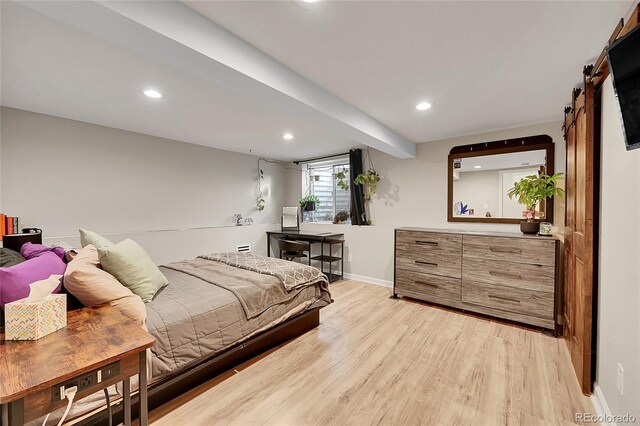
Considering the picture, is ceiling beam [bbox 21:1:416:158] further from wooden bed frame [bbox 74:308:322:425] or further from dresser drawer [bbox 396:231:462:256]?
dresser drawer [bbox 396:231:462:256]

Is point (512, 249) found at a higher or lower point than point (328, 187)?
lower

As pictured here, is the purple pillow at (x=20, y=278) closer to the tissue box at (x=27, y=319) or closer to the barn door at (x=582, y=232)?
the tissue box at (x=27, y=319)

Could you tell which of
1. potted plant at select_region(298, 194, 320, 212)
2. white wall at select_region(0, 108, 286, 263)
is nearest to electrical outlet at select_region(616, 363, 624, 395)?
potted plant at select_region(298, 194, 320, 212)

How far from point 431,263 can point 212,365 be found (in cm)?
273

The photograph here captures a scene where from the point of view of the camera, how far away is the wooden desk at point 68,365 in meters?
0.89

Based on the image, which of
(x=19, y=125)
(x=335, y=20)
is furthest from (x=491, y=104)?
(x=19, y=125)

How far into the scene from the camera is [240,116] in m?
3.09

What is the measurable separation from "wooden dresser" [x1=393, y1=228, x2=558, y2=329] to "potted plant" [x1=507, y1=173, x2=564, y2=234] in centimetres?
23

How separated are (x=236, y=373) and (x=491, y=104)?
3340mm

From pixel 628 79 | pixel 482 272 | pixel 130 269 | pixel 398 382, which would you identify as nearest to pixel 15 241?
pixel 130 269

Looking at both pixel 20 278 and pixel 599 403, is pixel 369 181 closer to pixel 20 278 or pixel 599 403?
pixel 599 403

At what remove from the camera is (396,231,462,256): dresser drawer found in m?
3.33

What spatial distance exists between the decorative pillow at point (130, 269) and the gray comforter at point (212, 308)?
0.10 metres

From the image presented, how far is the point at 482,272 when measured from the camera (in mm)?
3143
